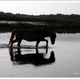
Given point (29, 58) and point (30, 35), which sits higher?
point (30, 35)

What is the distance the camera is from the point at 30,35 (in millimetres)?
2078

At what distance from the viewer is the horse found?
2.07 m

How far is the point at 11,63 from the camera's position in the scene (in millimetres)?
2066

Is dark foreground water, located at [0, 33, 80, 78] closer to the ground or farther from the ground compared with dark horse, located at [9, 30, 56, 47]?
closer to the ground

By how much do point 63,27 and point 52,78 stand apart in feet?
0.95

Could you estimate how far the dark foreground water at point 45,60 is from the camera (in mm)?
2053

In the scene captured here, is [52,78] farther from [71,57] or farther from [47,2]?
[47,2]

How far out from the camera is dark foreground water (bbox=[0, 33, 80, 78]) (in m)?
2.05

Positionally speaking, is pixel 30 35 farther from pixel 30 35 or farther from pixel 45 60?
pixel 45 60

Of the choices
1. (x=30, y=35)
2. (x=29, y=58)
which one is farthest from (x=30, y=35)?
(x=29, y=58)

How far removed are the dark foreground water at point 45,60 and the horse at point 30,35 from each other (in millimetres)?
23

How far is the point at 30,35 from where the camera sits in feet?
6.82

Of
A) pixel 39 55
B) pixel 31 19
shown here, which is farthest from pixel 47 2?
pixel 39 55

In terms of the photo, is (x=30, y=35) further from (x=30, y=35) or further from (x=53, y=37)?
(x=53, y=37)
